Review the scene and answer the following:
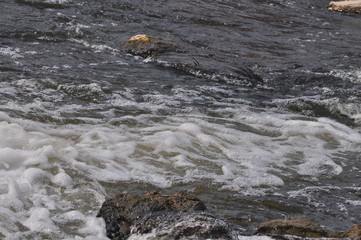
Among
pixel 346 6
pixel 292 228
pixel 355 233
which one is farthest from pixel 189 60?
pixel 346 6

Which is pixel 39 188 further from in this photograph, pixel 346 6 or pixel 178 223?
pixel 346 6

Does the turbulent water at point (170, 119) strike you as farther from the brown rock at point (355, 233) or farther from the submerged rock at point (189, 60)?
the brown rock at point (355, 233)

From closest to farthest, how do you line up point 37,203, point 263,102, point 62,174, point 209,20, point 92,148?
1. point 37,203
2. point 62,174
3. point 92,148
4. point 263,102
5. point 209,20

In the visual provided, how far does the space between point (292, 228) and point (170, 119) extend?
10.2 feet

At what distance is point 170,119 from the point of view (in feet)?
25.0

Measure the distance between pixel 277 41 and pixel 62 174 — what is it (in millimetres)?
7610

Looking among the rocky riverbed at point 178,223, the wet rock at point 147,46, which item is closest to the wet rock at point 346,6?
the wet rock at point 147,46

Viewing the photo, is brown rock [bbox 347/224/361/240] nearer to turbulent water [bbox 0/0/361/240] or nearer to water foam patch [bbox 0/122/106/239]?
turbulent water [bbox 0/0/361/240]

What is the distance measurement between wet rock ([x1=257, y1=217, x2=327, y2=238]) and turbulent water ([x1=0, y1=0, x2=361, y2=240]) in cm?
25

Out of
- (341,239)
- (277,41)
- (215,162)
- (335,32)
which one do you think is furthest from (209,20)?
(341,239)

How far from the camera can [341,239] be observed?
179 inches

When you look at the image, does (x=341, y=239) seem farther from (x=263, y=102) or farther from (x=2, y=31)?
(x=2, y=31)

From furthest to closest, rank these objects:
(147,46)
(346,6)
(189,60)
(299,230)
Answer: (346,6) → (147,46) → (189,60) → (299,230)

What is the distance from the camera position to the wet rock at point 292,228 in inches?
185
